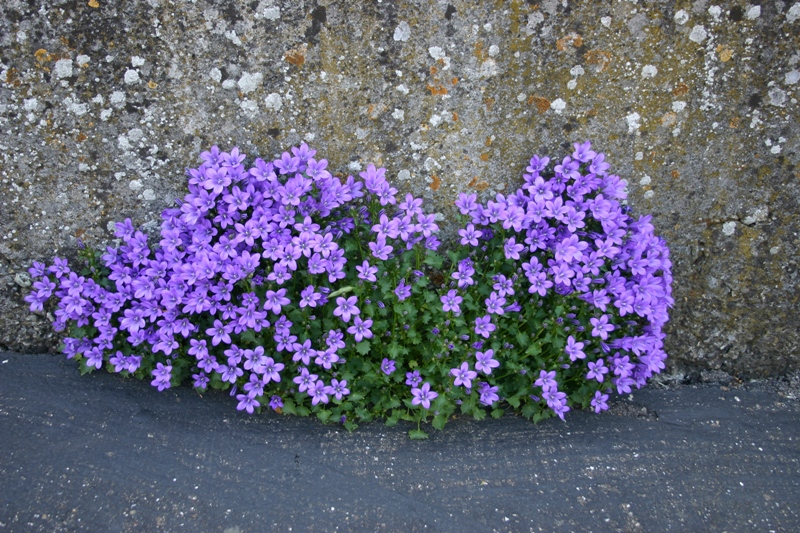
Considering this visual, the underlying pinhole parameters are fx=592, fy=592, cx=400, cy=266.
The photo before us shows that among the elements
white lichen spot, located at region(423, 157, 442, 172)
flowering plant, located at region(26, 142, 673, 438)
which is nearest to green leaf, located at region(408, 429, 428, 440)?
flowering plant, located at region(26, 142, 673, 438)

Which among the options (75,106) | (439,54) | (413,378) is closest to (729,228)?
(439,54)

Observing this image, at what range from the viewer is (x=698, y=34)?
348 centimetres

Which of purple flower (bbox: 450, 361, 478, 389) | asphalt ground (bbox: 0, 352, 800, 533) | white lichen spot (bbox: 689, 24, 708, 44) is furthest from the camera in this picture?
white lichen spot (bbox: 689, 24, 708, 44)

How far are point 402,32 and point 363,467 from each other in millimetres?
2467

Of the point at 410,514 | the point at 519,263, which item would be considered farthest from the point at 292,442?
the point at 519,263

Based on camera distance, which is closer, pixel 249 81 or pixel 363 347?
pixel 363 347

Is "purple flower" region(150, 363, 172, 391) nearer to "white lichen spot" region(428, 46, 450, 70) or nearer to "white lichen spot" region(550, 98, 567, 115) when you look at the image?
"white lichen spot" region(428, 46, 450, 70)

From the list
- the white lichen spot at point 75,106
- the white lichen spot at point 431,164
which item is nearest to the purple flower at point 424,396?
the white lichen spot at point 431,164

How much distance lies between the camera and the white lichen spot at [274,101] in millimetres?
3527

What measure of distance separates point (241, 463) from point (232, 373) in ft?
1.66

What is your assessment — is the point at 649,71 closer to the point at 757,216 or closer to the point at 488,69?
the point at 488,69

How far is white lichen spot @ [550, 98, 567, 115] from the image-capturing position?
362 cm

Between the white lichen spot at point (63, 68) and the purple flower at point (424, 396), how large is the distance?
2.67 m

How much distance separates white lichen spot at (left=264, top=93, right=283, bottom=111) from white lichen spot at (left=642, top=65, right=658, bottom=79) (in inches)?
86.1
